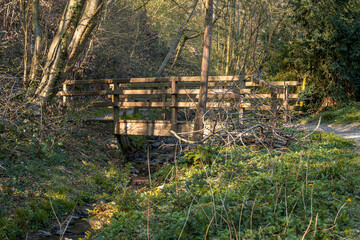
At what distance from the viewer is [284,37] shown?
17.6 m

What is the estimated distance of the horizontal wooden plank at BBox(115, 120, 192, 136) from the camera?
10.3 meters

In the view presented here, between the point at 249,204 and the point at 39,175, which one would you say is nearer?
the point at 249,204

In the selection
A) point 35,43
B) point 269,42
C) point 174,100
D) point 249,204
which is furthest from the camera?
point 269,42

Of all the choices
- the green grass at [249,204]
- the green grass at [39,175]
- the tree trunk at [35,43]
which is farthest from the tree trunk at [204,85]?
the tree trunk at [35,43]

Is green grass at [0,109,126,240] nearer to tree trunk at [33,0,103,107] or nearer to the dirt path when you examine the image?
tree trunk at [33,0,103,107]

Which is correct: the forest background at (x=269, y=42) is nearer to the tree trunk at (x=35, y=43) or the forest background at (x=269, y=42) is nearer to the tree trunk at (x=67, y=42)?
the tree trunk at (x=67, y=42)

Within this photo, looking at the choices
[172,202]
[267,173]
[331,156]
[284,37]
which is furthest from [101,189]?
[284,37]

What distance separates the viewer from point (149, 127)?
34.6 ft

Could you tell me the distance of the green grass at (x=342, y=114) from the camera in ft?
41.4

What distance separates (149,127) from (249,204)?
647 centimetres

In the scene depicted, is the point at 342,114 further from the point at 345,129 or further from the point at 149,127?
the point at 149,127

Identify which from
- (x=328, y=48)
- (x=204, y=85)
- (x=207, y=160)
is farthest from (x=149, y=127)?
(x=328, y=48)

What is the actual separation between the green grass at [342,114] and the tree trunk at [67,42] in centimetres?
918

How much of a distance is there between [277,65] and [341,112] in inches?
176
